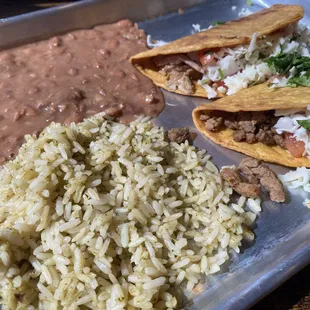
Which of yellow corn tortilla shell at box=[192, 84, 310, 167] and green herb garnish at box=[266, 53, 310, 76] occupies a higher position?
green herb garnish at box=[266, 53, 310, 76]

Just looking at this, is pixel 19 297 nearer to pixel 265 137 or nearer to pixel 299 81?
pixel 265 137

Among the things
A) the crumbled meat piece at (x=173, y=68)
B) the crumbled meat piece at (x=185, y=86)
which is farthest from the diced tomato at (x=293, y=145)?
the crumbled meat piece at (x=173, y=68)

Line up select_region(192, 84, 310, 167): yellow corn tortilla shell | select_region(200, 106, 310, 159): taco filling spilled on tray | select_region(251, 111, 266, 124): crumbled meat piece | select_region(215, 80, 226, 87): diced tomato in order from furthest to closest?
select_region(215, 80, 226, 87): diced tomato < select_region(251, 111, 266, 124): crumbled meat piece < select_region(200, 106, 310, 159): taco filling spilled on tray < select_region(192, 84, 310, 167): yellow corn tortilla shell

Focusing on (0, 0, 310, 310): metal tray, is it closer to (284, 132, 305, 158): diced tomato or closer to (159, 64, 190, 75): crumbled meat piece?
(284, 132, 305, 158): diced tomato

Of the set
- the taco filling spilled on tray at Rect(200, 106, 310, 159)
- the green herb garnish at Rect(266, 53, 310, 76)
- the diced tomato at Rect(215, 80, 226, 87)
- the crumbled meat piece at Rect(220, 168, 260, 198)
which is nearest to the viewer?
the crumbled meat piece at Rect(220, 168, 260, 198)

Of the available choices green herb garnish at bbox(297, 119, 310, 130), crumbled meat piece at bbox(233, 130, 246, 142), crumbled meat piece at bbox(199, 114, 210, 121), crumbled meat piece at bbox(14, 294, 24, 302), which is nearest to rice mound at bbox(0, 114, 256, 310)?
crumbled meat piece at bbox(14, 294, 24, 302)

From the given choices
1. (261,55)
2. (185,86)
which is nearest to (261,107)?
(185,86)

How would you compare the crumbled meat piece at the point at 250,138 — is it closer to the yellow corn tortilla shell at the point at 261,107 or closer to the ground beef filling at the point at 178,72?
the yellow corn tortilla shell at the point at 261,107
